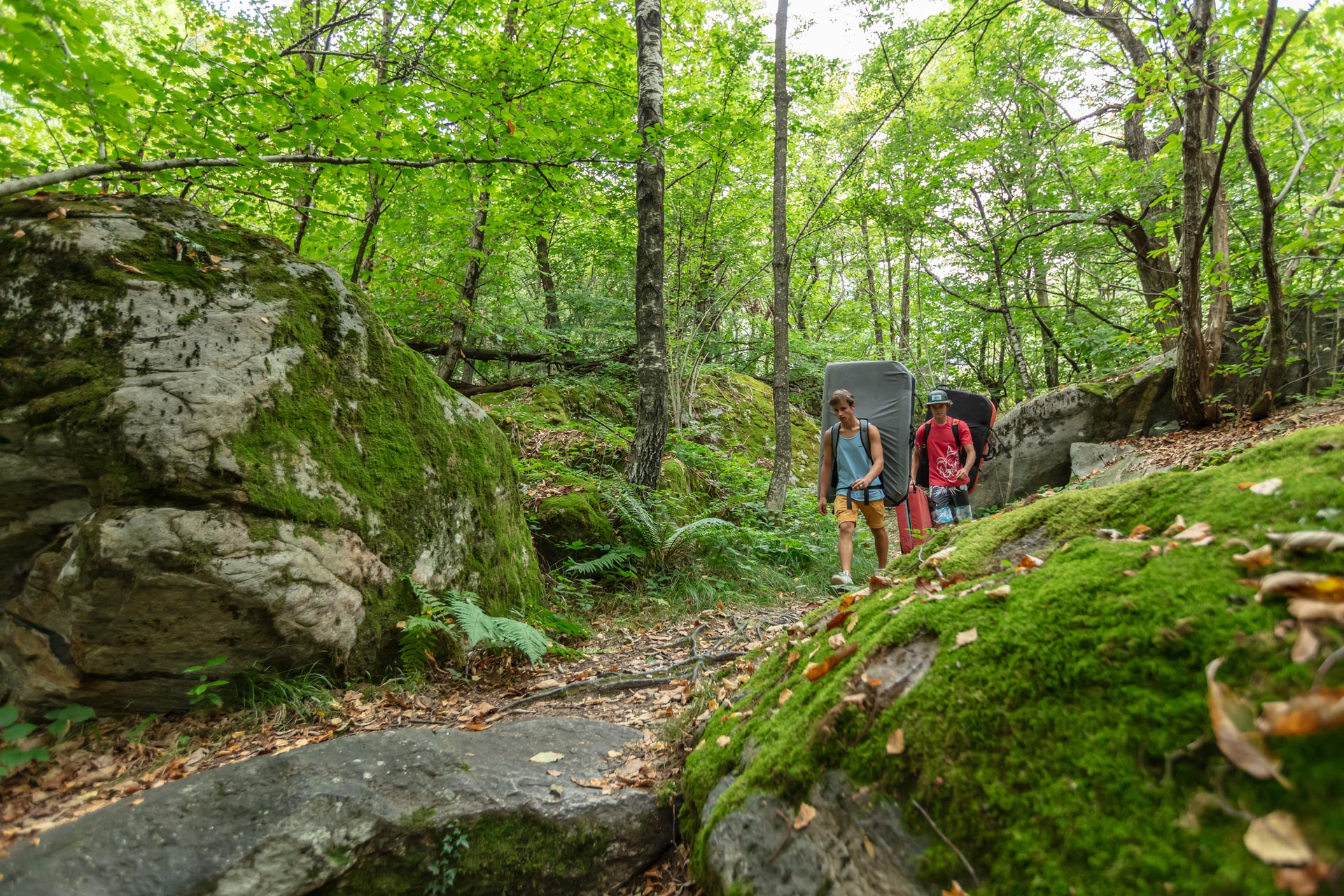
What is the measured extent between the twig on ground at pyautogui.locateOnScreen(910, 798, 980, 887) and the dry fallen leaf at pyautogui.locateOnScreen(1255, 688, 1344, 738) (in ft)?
2.20

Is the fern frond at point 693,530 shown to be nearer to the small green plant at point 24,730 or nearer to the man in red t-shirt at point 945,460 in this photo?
the man in red t-shirt at point 945,460

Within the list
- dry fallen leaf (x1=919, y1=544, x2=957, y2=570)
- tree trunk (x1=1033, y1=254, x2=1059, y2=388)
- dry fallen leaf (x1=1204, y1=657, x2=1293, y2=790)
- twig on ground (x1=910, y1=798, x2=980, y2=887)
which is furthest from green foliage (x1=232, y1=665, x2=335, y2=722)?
tree trunk (x1=1033, y1=254, x2=1059, y2=388)

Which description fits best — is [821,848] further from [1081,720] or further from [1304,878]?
[1304,878]

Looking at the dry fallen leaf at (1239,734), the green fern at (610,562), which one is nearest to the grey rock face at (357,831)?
the dry fallen leaf at (1239,734)

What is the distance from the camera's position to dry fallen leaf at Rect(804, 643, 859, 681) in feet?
7.93

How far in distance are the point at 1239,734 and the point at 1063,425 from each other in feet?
35.5

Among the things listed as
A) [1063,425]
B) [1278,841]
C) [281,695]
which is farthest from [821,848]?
[1063,425]

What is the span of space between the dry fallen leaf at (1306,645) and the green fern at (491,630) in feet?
12.5

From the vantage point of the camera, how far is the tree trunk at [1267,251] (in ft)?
14.1

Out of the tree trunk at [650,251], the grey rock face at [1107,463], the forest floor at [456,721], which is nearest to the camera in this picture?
the forest floor at [456,721]

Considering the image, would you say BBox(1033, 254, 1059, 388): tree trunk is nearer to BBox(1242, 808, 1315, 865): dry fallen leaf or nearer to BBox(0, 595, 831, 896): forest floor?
BBox(0, 595, 831, 896): forest floor

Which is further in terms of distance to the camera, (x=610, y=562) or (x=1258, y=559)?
(x=610, y=562)

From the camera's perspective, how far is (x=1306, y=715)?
1.04 m

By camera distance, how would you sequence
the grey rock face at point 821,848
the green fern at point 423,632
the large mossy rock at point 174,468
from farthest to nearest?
the green fern at point 423,632, the large mossy rock at point 174,468, the grey rock face at point 821,848
